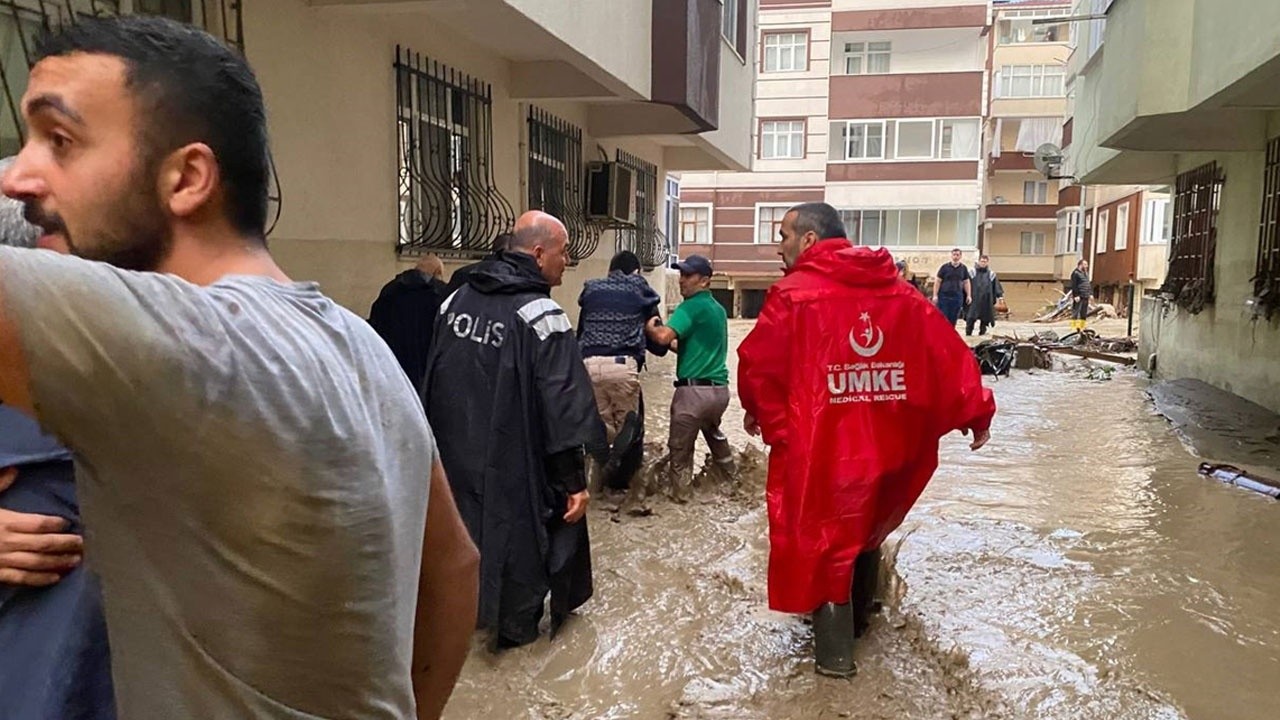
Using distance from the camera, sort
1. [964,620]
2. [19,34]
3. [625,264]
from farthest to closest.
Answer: [625,264]
[964,620]
[19,34]

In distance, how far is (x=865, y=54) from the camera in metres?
28.5

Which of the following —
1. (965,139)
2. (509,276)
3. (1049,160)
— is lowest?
(509,276)

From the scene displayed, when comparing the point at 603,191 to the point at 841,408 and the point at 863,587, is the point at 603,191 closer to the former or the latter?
the point at 863,587

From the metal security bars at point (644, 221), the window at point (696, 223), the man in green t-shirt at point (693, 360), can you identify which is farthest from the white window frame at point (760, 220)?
the man in green t-shirt at point (693, 360)

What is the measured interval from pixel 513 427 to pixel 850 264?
1.52m

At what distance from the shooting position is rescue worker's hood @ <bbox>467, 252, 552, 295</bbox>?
3.83 meters

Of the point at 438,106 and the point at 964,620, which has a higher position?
the point at 438,106

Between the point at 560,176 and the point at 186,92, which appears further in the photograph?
the point at 560,176

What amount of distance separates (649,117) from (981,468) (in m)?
5.17

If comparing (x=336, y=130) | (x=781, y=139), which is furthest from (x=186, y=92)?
(x=781, y=139)

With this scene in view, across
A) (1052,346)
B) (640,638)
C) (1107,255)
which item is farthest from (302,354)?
(1107,255)

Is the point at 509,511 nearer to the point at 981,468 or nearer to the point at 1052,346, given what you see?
the point at 981,468

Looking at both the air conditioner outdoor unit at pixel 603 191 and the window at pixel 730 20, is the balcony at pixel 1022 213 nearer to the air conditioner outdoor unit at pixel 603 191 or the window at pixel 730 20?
the window at pixel 730 20

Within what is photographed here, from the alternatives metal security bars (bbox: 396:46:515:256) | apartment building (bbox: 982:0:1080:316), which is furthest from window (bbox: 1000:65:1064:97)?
metal security bars (bbox: 396:46:515:256)
